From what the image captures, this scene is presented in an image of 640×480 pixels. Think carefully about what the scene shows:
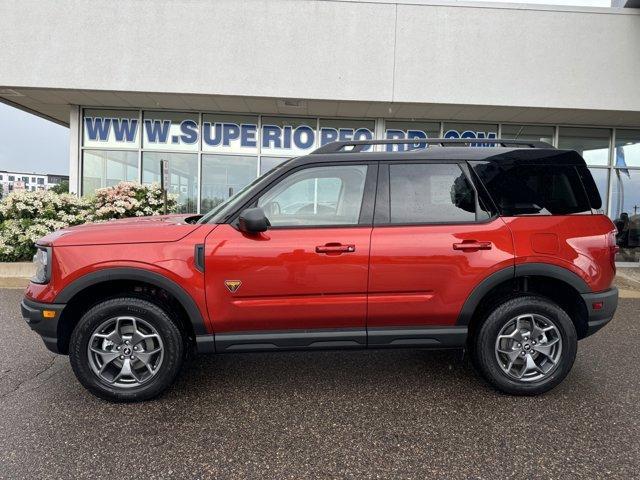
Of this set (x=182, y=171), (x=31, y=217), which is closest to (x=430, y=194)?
(x=31, y=217)

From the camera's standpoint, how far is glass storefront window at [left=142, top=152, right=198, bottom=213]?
35.9 feet

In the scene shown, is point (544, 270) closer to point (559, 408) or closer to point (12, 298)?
point (559, 408)

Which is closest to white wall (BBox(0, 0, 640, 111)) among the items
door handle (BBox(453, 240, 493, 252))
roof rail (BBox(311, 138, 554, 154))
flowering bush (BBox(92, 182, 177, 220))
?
flowering bush (BBox(92, 182, 177, 220))

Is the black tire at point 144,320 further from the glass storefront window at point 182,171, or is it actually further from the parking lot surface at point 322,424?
the glass storefront window at point 182,171

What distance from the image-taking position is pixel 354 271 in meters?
3.13

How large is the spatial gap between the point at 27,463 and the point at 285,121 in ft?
30.9

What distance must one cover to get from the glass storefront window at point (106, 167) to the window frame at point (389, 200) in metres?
9.13

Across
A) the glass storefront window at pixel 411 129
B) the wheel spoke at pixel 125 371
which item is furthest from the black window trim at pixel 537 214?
the glass storefront window at pixel 411 129

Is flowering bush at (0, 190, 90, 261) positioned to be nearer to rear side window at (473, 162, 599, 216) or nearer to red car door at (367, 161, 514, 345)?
red car door at (367, 161, 514, 345)

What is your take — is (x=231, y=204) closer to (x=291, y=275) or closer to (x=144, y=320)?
(x=291, y=275)

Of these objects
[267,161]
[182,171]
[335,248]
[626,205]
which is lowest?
[335,248]

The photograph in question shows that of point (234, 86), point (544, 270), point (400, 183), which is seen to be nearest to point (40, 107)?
point (234, 86)

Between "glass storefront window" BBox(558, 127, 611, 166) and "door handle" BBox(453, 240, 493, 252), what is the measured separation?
953 cm

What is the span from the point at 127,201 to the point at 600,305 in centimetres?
816
